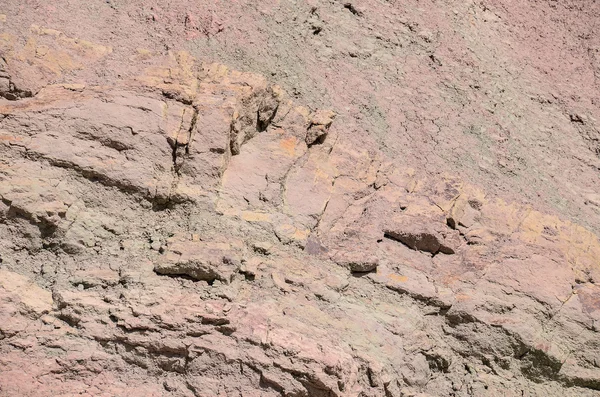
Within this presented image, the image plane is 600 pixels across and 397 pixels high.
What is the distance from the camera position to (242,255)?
10.9ft

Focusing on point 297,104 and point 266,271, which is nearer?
point 266,271

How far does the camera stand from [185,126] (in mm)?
3486

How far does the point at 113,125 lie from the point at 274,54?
4.03 feet

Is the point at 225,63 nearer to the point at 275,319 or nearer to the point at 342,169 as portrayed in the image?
the point at 342,169

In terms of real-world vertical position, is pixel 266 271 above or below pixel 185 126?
below

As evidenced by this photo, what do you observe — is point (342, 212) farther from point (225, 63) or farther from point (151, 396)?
point (151, 396)

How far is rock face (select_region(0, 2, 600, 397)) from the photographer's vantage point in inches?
115

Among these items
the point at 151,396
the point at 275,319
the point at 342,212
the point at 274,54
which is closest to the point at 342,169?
the point at 342,212

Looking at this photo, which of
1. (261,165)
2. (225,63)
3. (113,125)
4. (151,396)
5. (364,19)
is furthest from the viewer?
(364,19)

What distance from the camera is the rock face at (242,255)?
292 cm

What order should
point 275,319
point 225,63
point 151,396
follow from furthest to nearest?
point 225,63 < point 275,319 < point 151,396

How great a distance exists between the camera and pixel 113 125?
3.34 meters

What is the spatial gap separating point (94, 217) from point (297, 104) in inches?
54.8

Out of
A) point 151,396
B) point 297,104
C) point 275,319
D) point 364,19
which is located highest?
point 364,19
